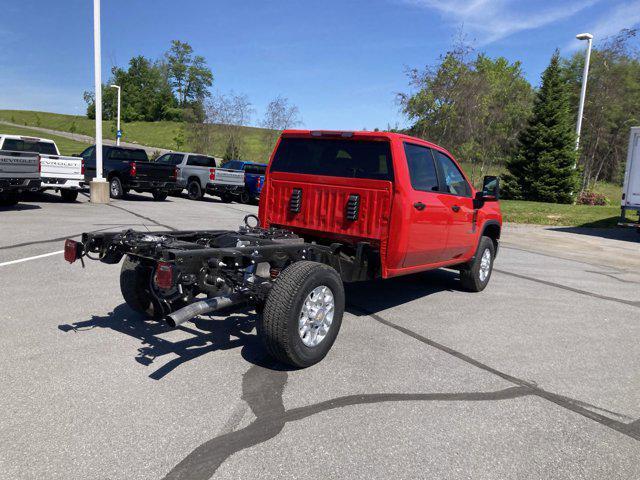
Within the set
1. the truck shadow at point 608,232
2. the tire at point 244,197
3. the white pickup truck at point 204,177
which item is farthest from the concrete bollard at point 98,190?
the truck shadow at point 608,232

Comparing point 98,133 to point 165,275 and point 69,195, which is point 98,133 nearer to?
point 69,195

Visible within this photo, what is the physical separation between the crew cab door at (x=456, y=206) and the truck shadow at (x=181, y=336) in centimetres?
270

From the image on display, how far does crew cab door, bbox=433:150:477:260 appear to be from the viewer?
6371mm

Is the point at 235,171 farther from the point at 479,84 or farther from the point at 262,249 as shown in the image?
the point at 262,249

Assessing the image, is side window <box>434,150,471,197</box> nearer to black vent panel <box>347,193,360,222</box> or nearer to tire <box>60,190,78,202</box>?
black vent panel <box>347,193,360,222</box>

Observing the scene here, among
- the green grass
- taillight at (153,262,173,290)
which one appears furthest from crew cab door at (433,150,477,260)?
the green grass

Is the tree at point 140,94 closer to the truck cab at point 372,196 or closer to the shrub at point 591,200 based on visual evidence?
the shrub at point 591,200

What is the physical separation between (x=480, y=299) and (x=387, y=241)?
107 inches

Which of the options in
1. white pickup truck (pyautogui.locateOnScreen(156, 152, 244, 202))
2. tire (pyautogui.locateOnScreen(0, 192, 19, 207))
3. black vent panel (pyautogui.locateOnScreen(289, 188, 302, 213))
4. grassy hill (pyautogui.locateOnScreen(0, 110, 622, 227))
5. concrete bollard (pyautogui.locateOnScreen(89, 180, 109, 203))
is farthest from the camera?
white pickup truck (pyautogui.locateOnScreen(156, 152, 244, 202))

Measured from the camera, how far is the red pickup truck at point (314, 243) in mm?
4070

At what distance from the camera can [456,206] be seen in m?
6.53

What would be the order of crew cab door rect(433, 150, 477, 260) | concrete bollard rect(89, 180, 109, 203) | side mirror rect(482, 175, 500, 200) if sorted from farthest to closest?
concrete bollard rect(89, 180, 109, 203) < side mirror rect(482, 175, 500, 200) < crew cab door rect(433, 150, 477, 260)

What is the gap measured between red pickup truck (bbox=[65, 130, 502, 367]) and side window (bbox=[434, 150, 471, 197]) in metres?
0.02

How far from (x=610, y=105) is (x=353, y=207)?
3746 centimetres
